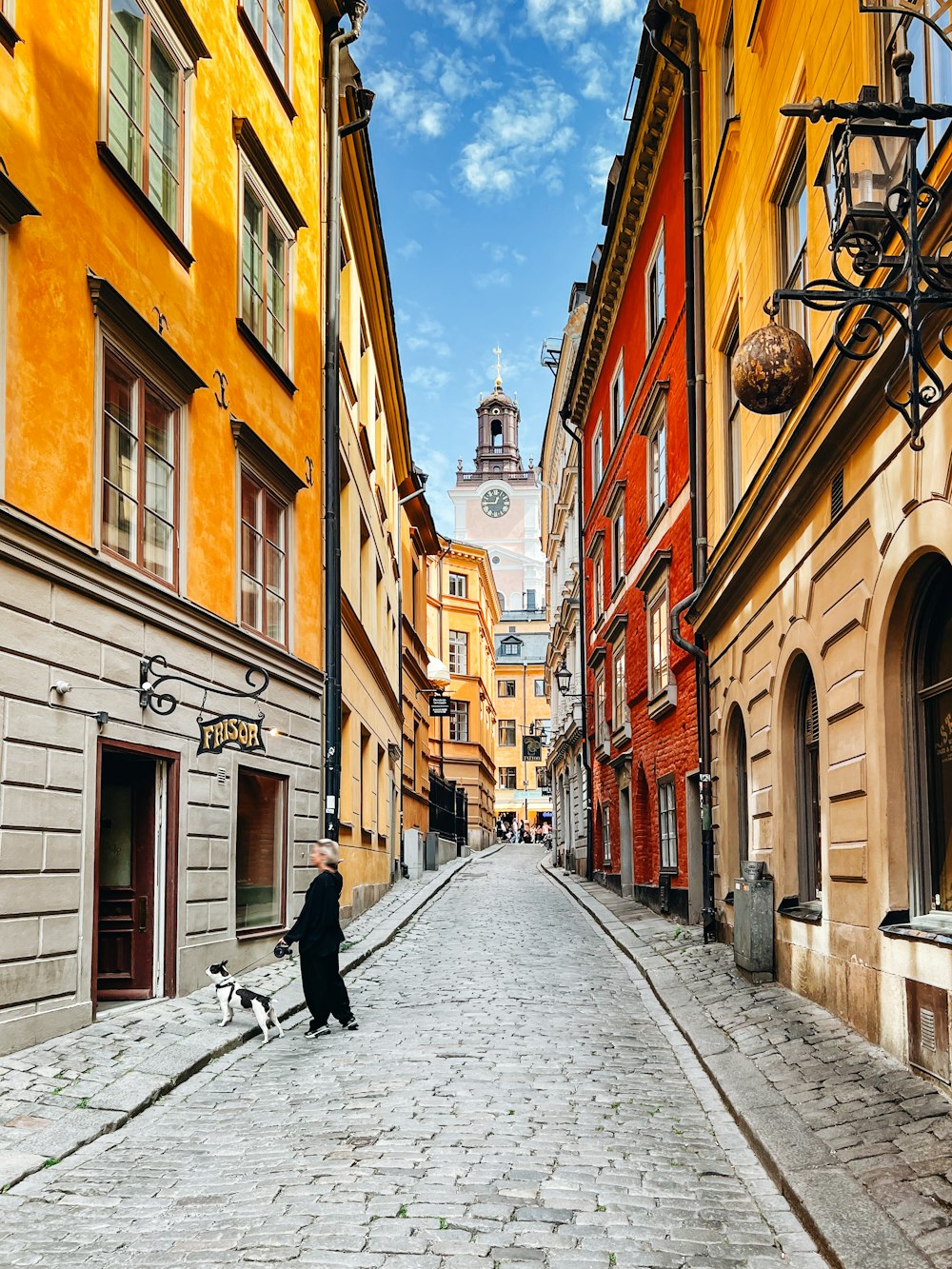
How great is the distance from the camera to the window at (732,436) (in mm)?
15305

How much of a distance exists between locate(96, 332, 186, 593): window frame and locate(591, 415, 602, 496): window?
18778 millimetres

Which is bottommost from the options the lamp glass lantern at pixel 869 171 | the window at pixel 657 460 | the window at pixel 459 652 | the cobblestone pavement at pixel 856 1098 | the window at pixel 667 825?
the cobblestone pavement at pixel 856 1098

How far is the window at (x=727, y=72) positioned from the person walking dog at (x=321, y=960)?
401 inches

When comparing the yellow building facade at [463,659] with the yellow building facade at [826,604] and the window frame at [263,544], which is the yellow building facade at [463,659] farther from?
the yellow building facade at [826,604]

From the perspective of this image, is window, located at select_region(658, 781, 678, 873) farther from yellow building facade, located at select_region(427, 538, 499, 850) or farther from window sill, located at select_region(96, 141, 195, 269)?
yellow building facade, located at select_region(427, 538, 499, 850)

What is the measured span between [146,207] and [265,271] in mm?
4000

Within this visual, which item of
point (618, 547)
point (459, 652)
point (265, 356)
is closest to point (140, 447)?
point (265, 356)

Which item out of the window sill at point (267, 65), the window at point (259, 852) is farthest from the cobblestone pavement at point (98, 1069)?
the window sill at point (267, 65)

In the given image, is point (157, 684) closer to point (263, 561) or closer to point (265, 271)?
point (263, 561)

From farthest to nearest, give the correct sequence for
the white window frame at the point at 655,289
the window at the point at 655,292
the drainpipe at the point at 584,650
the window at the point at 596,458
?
the drainpipe at the point at 584,650 < the window at the point at 596,458 < the window at the point at 655,292 < the white window frame at the point at 655,289

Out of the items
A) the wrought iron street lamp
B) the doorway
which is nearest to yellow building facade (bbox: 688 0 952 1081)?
the wrought iron street lamp

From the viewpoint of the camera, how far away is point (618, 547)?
26.5m

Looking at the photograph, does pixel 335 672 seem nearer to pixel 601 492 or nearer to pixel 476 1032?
pixel 476 1032

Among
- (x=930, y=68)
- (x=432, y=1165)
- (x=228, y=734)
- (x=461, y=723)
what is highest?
(x=461, y=723)
